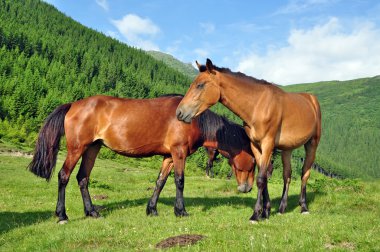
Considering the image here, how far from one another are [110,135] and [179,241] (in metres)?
5.51

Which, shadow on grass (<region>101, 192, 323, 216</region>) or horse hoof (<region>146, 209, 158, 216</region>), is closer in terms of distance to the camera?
horse hoof (<region>146, 209, 158, 216</region>)

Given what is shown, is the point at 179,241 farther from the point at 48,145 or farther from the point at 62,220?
the point at 48,145

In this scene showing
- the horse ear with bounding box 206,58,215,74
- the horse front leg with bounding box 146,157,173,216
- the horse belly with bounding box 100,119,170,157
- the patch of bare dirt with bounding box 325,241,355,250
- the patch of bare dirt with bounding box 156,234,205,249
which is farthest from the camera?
the horse front leg with bounding box 146,157,173,216

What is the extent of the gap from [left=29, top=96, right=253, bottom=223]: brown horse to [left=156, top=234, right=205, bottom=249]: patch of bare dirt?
437 cm

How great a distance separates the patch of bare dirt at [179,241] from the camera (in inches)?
306

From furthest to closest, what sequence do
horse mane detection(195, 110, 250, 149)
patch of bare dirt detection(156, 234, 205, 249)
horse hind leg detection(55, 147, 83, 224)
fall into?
horse mane detection(195, 110, 250, 149) < horse hind leg detection(55, 147, 83, 224) < patch of bare dirt detection(156, 234, 205, 249)

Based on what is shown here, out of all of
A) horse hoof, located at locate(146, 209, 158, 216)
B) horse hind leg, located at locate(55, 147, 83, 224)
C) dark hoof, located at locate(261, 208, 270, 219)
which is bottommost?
horse hoof, located at locate(146, 209, 158, 216)

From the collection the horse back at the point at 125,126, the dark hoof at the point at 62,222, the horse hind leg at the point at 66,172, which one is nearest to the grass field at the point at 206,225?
the dark hoof at the point at 62,222

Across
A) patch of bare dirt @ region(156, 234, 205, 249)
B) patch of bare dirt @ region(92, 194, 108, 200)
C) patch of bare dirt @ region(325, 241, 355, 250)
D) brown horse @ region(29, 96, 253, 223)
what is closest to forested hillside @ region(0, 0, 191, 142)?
patch of bare dirt @ region(92, 194, 108, 200)

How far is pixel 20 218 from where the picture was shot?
13141 millimetres

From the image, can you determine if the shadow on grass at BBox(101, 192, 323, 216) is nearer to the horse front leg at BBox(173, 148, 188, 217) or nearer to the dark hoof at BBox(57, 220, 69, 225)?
the horse front leg at BBox(173, 148, 188, 217)

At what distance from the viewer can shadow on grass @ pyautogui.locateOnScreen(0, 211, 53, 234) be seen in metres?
11.7

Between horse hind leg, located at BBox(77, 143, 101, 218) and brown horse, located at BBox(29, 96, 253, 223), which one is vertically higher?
brown horse, located at BBox(29, 96, 253, 223)

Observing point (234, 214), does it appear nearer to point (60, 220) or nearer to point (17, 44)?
point (60, 220)
